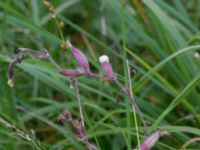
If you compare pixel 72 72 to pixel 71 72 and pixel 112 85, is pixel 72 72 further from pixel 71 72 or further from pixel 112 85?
pixel 112 85

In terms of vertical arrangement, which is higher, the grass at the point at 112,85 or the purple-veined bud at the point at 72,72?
the purple-veined bud at the point at 72,72

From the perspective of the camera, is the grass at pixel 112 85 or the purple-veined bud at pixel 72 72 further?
the grass at pixel 112 85

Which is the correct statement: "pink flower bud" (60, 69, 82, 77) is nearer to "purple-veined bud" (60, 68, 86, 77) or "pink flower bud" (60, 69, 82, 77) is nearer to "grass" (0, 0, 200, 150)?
"purple-veined bud" (60, 68, 86, 77)

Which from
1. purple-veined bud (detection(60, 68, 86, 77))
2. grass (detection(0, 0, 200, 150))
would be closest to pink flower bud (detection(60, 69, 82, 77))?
purple-veined bud (detection(60, 68, 86, 77))

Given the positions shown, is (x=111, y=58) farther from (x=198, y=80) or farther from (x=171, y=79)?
(x=198, y=80)

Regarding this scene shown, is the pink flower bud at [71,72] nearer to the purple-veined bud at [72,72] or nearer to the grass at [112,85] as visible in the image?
the purple-veined bud at [72,72]

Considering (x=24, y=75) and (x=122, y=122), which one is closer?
(x=122, y=122)

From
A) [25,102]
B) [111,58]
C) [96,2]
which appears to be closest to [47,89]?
[25,102]

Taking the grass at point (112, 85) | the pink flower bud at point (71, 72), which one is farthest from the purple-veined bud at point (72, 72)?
the grass at point (112, 85)
